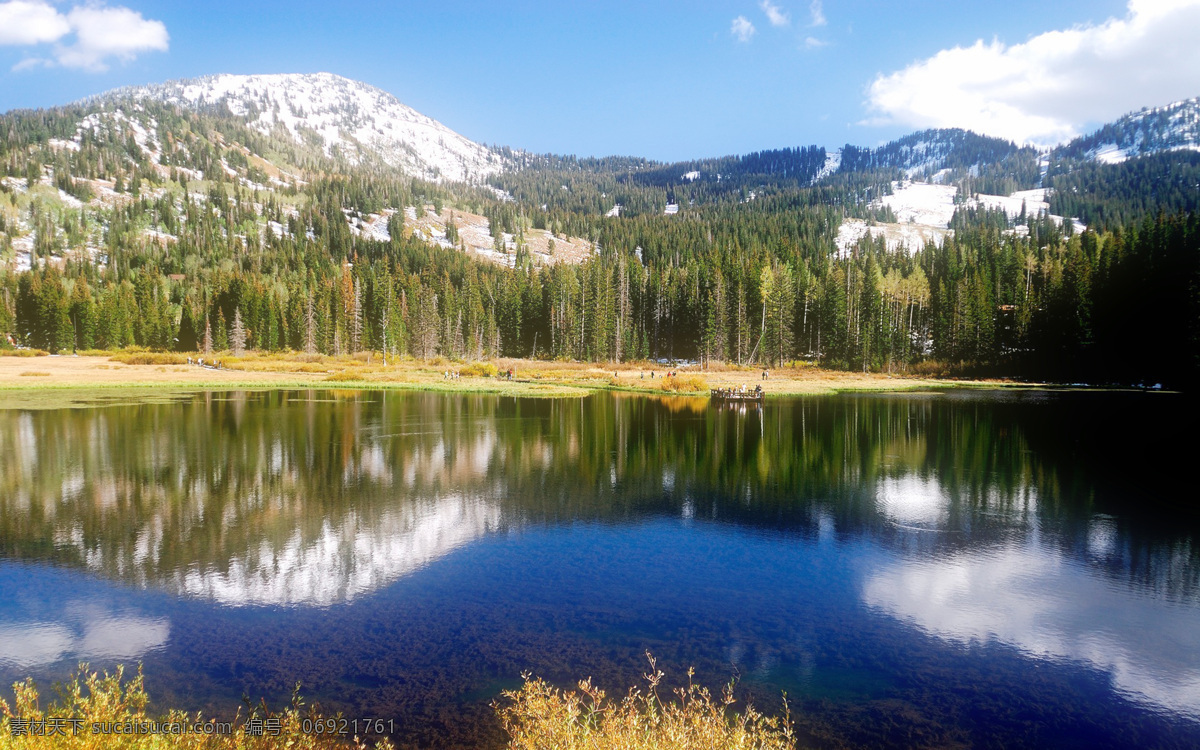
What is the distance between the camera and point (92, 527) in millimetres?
17516

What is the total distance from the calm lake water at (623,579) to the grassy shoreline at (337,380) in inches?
1322

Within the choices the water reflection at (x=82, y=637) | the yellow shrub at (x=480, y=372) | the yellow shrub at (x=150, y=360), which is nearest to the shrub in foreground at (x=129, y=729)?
the water reflection at (x=82, y=637)

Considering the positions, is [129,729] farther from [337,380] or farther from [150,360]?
[150,360]

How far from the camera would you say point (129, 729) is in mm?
7145

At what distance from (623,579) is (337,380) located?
6725cm

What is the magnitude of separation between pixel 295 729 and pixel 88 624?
25.0 ft

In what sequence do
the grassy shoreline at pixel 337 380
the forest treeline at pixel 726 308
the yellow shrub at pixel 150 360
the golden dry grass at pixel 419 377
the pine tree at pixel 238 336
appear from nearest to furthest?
the grassy shoreline at pixel 337 380
the golden dry grass at pixel 419 377
the forest treeline at pixel 726 308
the yellow shrub at pixel 150 360
the pine tree at pixel 238 336

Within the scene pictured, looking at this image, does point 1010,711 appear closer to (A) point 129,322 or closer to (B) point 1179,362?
(B) point 1179,362

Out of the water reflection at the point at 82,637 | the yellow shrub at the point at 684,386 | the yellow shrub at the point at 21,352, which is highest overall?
the yellow shrub at the point at 21,352

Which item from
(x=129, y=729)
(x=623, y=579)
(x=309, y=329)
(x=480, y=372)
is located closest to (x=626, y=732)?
(x=129, y=729)

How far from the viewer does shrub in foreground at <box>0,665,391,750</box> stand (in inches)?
264

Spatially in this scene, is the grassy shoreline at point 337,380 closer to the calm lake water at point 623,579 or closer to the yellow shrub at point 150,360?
the yellow shrub at point 150,360

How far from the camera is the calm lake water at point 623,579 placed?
972 cm

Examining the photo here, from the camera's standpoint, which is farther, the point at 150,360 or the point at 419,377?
the point at 150,360
